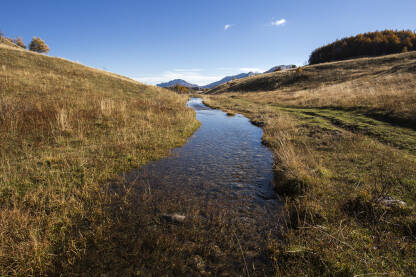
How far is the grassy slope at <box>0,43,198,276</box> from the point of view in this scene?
3.94 meters

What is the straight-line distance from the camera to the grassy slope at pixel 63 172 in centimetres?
394

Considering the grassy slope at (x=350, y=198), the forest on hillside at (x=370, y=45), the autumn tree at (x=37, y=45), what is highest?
the autumn tree at (x=37, y=45)

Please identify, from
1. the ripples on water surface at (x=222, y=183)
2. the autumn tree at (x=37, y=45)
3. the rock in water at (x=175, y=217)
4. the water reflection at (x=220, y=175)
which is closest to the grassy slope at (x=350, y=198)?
the ripples on water surface at (x=222, y=183)

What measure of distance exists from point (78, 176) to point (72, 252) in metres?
3.95

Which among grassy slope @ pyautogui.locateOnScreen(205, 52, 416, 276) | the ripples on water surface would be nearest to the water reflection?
the ripples on water surface

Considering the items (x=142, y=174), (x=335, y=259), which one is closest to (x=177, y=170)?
(x=142, y=174)

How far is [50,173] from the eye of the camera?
701 centimetres

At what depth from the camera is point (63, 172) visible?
7.23m

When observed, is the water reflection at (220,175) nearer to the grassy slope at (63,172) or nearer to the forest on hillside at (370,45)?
the grassy slope at (63,172)

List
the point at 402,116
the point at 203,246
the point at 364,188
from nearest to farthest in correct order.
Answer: the point at 203,246 → the point at 364,188 → the point at 402,116

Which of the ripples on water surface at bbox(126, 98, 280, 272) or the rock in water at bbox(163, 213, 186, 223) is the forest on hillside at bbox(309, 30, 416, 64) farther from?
the rock in water at bbox(163, 213, 186, 223)

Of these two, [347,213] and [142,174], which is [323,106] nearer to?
[347,213]

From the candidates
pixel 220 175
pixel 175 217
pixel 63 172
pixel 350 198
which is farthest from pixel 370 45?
pixel 63 172

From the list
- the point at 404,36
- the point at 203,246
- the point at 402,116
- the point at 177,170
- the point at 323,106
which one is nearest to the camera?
the point at 203,246
